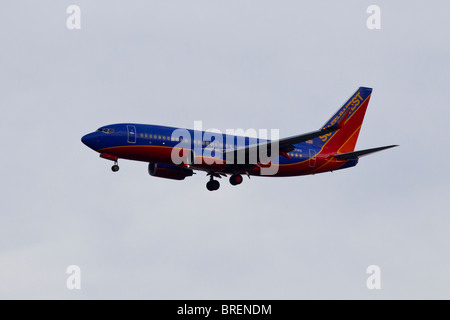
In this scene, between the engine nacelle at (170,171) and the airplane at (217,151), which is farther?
the engine nacelle at (170,171)

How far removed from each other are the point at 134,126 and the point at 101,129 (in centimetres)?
304

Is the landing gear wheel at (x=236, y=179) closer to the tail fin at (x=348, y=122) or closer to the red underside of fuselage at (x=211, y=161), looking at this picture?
the red underside of fuselage at (x=211, y=161)

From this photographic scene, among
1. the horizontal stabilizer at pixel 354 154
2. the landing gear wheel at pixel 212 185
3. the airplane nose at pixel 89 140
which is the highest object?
the airplane nose at pixel 89 140

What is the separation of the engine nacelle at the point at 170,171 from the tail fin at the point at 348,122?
604 inches

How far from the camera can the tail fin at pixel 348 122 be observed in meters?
86.5

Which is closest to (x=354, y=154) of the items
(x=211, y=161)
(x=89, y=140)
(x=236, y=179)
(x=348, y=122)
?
(x=348, y=122)

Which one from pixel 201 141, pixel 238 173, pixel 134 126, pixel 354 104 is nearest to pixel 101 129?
pixel 134 126

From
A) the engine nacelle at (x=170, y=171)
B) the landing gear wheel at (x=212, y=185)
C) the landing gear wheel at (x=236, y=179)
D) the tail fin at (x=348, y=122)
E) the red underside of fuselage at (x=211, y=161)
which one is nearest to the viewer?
the red underside of fuselage at (x=211, y=161)

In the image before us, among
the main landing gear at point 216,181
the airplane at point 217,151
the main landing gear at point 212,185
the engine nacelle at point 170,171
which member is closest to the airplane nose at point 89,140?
the airplane at point 217,151

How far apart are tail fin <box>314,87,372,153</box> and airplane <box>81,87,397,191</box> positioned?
13 centimetres

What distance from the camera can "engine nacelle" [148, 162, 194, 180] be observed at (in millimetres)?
81250

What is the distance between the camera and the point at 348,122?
88875 millimetres

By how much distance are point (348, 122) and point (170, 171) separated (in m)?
21.3

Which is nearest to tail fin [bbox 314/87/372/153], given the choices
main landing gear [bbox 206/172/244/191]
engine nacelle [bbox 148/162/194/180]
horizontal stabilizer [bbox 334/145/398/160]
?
horizontal stabilizer [bbox 334/145/398/160]
